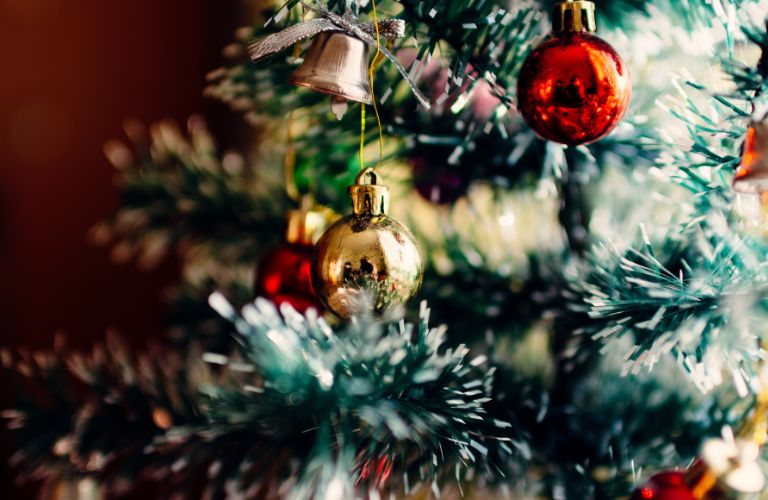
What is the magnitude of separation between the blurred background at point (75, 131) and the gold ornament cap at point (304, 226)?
0.74m

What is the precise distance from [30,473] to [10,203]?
825 mm

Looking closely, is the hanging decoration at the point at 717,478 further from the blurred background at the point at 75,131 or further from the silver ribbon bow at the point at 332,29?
the blurred background at the point at 75,131

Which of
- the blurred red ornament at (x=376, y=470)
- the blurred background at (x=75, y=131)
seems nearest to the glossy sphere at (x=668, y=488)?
the blurred red ornament at (x=376, y=470)

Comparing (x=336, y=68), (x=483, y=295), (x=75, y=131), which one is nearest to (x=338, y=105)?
(x=336, y=68)

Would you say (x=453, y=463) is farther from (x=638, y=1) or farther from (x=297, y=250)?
(x=638, y=1)

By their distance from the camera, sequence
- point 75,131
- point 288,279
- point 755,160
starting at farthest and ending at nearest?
1. point 75,131
2. point 288,279
3. point 755,160

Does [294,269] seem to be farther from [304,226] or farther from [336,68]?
[336,68]

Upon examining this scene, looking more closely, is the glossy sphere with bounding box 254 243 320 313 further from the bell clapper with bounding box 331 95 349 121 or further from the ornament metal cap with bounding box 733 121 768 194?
the ornament metal cap with bounding box 733 121 768 194

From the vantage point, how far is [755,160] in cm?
29

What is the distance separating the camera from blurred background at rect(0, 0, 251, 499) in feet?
3.46

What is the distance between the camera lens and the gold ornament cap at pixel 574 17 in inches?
13.9

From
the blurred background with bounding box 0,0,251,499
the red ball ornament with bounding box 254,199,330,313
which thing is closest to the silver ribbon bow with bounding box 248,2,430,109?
the red ball ornament with bounding box 254,199,330,313

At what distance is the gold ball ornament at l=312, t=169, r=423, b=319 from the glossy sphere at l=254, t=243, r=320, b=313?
0.26 ft

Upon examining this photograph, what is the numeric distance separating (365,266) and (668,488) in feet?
0.59
